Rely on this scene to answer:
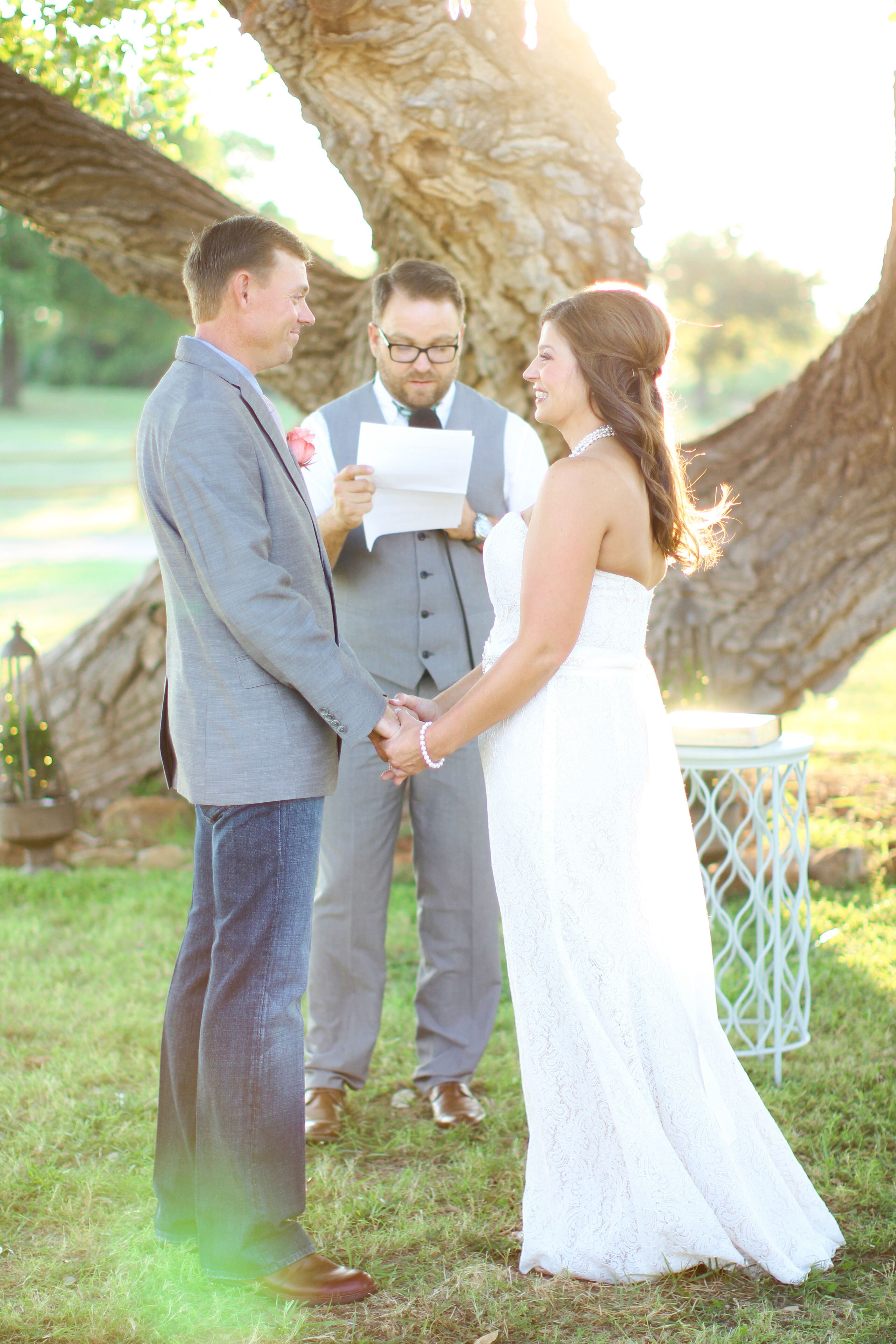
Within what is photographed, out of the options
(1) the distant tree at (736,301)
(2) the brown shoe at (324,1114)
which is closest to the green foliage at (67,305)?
(2) the brown shoe at (324,1114)

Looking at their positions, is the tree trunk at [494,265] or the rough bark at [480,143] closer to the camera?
the rough bark at [480,143]

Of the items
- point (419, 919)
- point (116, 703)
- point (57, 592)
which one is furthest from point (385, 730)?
point (57, 592)

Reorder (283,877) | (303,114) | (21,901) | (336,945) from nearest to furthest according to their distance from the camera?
(283,877), (336,945), (303,114), (21,901)

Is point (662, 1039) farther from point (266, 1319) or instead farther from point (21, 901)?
point (21, 901)

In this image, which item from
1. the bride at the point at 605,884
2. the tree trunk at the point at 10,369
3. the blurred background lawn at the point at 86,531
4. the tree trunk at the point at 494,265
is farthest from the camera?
the tree trunk at the point at 10,369

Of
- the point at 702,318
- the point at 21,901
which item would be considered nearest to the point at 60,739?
the point at 21,901

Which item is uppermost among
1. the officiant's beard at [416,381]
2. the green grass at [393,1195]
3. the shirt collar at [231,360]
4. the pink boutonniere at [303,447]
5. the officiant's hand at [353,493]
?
the officiant's beard at [416,381]

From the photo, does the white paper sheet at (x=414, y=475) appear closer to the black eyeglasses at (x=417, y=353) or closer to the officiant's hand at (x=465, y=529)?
the officiant's hand at (x=465, y=529)

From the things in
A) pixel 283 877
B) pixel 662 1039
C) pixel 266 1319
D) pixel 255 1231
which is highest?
pixel 283 877

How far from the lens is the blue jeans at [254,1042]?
2.48m

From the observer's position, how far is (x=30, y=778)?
610cm

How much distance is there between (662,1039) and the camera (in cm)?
263

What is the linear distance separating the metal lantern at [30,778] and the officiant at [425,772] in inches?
111

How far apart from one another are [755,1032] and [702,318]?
5768 centimetres
